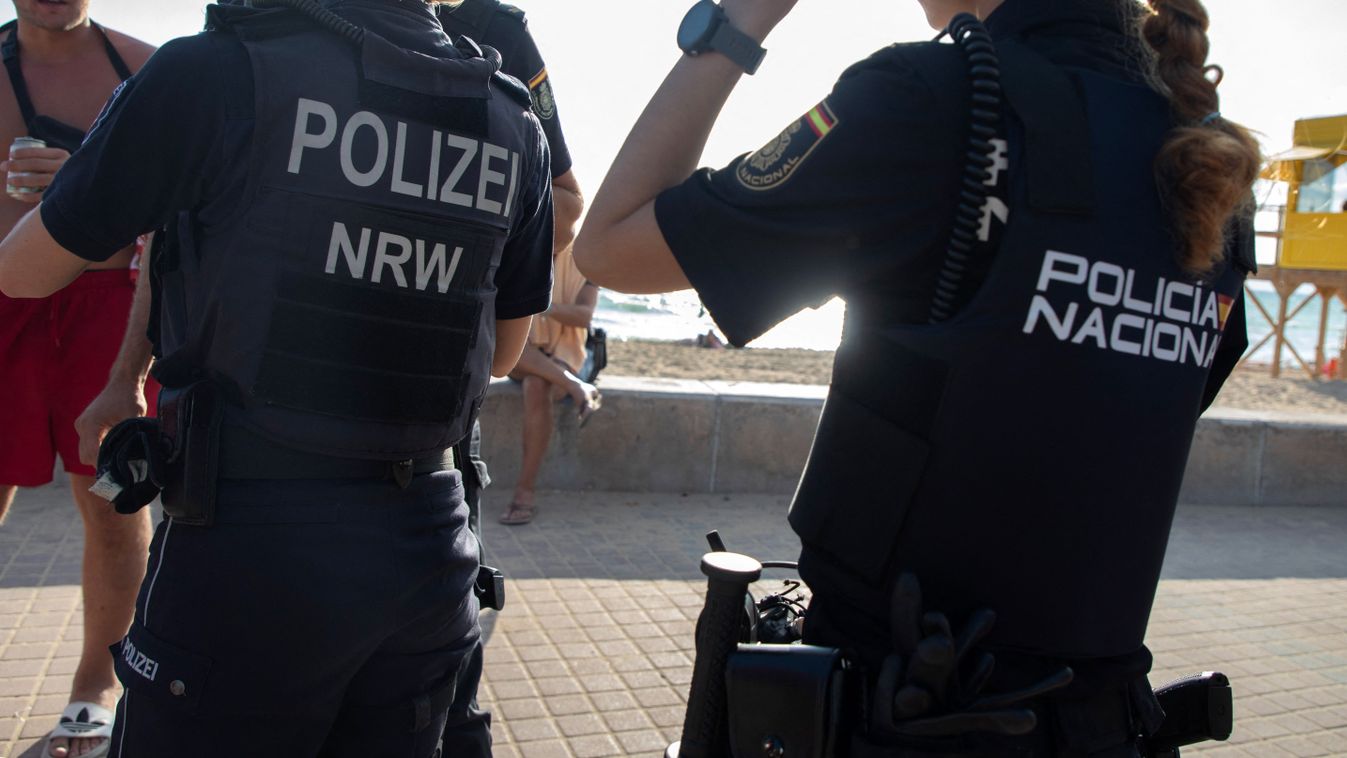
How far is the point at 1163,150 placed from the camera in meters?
1.47

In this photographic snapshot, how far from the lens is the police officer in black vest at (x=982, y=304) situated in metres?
1.40

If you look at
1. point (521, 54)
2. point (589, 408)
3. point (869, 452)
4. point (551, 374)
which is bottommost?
point (589, 408)

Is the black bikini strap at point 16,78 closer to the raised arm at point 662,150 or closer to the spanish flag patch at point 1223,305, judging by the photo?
the raised arm at point 662,150

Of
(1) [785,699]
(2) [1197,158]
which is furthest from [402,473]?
(2) [1197,158]

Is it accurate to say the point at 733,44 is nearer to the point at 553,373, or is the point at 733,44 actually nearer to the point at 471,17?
the point at 471,17

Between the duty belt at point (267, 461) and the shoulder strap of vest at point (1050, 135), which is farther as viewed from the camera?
the duty belt at point (267, 461)

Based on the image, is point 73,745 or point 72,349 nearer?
point 73,745

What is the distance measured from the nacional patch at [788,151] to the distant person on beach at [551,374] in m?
4.55

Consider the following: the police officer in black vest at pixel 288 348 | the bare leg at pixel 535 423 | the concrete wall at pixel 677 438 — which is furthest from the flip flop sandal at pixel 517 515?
the police officer in black vest at pixel 288 348

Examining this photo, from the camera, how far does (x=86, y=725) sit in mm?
3094

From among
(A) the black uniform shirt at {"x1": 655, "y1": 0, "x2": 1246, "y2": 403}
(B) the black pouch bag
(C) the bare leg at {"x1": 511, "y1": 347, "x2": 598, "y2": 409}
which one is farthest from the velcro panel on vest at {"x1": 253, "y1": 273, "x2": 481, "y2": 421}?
(B) the black pouch bag

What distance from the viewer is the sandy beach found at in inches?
464

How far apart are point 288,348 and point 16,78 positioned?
1.95 meters

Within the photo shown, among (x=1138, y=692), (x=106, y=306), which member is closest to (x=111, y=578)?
(x=106, y=306)
